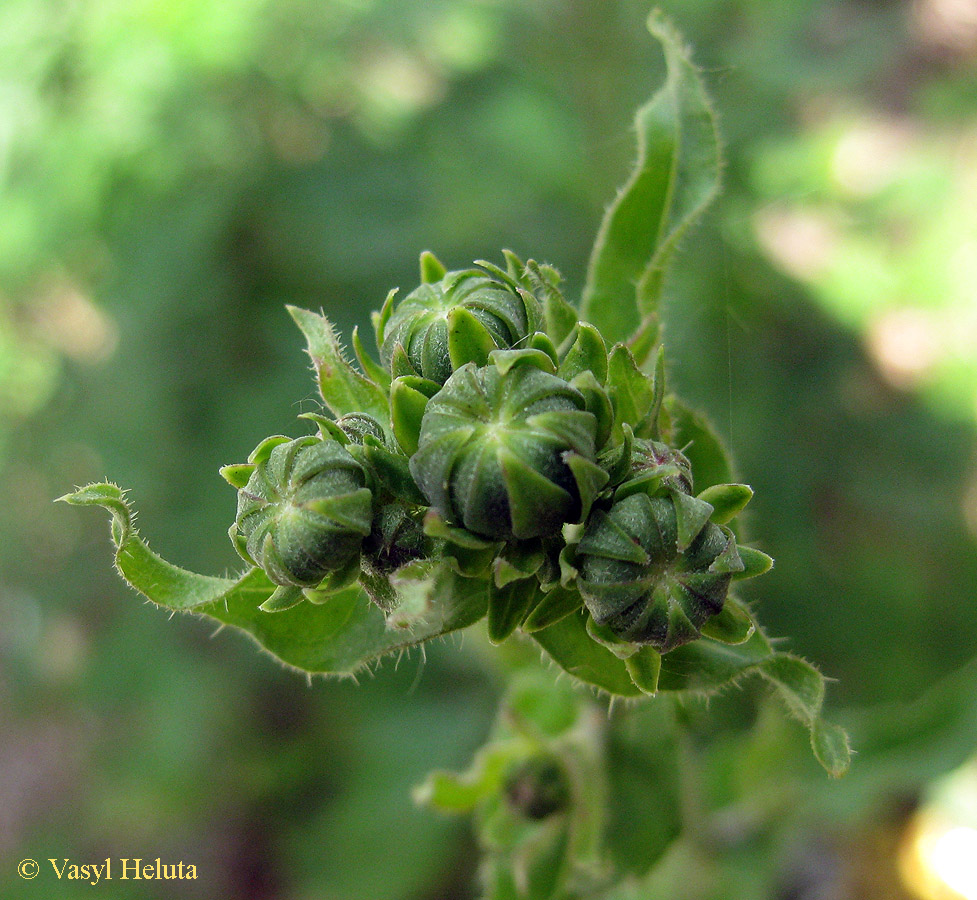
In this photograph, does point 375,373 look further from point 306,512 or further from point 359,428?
point 306,512

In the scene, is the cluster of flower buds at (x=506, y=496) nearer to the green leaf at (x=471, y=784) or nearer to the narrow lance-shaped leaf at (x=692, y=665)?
the narrow lance-shaped leaf at (x=692, y=665)

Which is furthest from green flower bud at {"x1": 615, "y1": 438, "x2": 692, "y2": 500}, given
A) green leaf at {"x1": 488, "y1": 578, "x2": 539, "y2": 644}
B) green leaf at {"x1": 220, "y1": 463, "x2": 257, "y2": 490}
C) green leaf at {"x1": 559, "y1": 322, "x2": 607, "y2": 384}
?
green leaf at {"x1": 220, "y1": 463, "x2": 257, "y2": 490}

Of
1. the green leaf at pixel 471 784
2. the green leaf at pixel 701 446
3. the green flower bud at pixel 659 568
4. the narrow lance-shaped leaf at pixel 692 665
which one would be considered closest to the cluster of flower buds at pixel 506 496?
the green flower bud at pixel 659 568

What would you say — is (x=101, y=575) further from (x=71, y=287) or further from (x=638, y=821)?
(x=638, y=821)

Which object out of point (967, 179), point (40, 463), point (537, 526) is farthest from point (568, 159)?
point (537, 526)

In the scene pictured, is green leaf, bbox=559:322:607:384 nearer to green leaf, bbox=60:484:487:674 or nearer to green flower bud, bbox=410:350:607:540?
green flower bud, bbox=410:350:607:540
